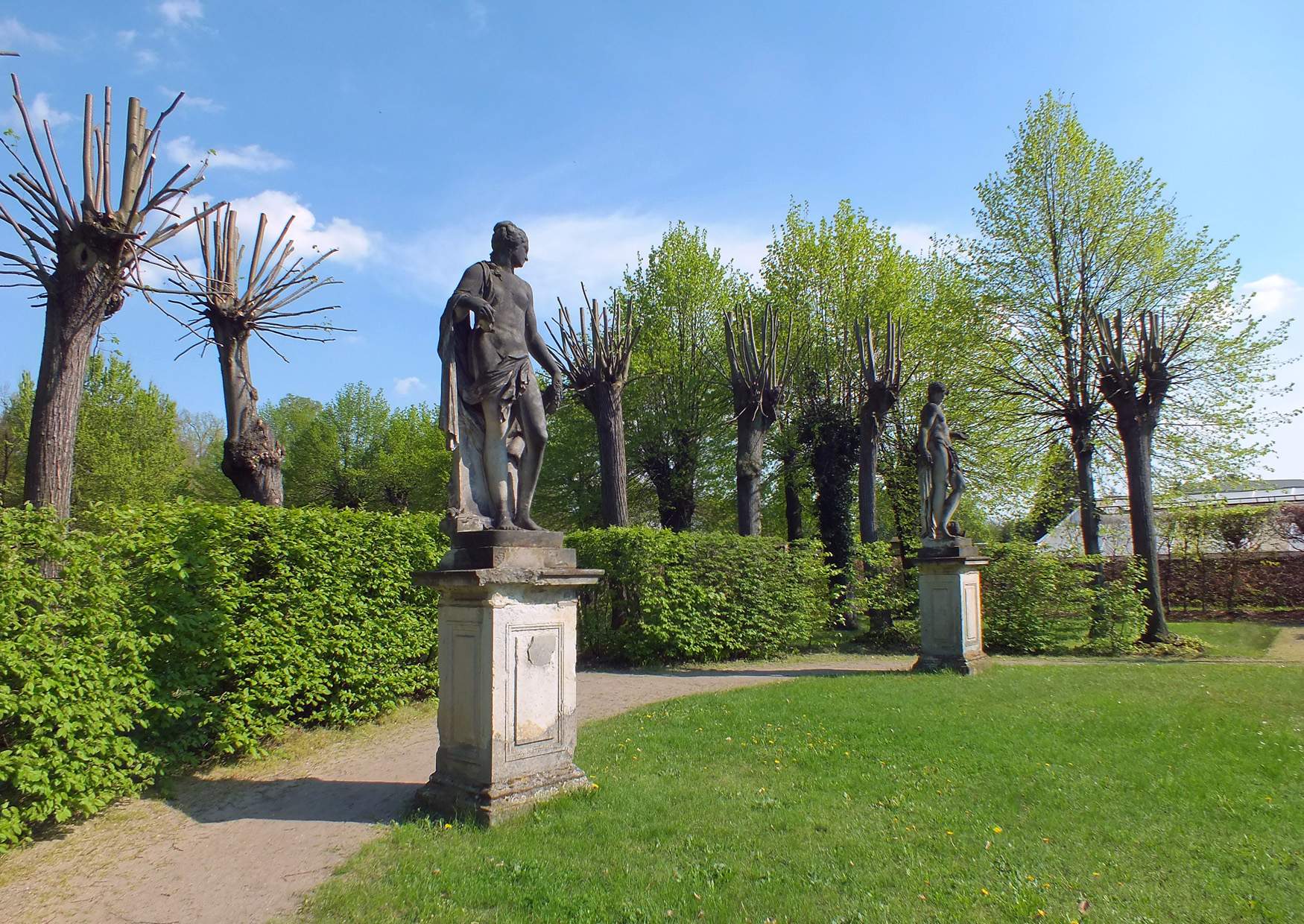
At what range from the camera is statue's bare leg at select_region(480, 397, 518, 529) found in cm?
578

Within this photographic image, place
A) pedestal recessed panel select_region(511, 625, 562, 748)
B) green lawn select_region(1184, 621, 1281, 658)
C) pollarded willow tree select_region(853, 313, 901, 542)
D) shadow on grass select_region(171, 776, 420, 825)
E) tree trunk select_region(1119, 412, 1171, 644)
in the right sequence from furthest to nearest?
pollarded willow tree select_region(853, 313, 901, 542), tree trunk select_region(1119, 412, 1171, 644), green lawn select_region(1184, 621, 1281, 658), shadow on grass select_region(171, 776, 420, 825), pedestal recessed panel select_region(511, 625, 562, 748)

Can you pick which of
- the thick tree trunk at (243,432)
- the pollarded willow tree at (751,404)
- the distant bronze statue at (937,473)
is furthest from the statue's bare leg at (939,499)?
the thick tree trunk at (243,432)

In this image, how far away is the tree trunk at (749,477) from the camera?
57.8 feet

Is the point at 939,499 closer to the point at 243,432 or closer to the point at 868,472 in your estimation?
the point at 868,472

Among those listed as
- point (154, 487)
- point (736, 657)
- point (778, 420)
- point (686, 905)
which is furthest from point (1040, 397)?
point (154, 487)

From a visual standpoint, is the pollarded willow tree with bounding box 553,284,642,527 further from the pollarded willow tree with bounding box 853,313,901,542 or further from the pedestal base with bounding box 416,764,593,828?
the pedestal base with bounding box 416,764,593,828

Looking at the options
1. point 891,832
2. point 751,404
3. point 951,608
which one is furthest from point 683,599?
point 891,832

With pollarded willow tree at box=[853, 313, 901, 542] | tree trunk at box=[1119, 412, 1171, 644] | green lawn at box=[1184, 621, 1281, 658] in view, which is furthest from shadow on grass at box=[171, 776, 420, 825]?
tree trunk at box=[1119, 412, 1171, 644]

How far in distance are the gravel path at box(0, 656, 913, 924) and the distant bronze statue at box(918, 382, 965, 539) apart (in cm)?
821

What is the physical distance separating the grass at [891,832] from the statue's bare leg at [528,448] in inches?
81.0

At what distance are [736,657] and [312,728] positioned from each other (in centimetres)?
811

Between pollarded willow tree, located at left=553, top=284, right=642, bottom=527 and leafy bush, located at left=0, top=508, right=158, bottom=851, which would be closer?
leafy bush, located at left=0, top=508, right=158, bottom=851

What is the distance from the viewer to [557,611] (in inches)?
222

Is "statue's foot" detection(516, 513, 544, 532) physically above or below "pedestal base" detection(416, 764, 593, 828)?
above
